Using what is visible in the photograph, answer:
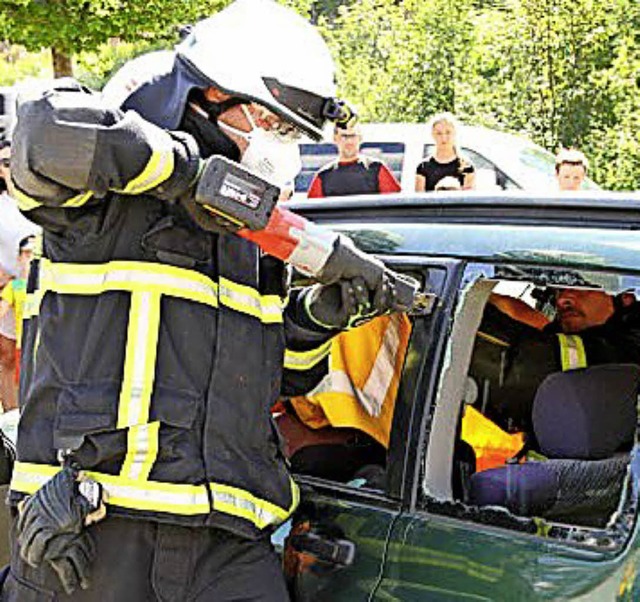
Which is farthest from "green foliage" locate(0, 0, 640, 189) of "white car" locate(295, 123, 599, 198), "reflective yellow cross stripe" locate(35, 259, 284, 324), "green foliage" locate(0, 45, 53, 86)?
"reflective yellow cross stripe" locate(35, 259, 284, 324)

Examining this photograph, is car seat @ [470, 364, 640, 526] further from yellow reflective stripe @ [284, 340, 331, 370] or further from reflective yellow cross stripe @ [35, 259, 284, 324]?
reflective yellow cross stripe @ [35, 259, 284, 324]

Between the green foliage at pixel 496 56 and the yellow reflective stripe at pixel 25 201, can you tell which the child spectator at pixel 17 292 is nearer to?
the yellow reflective stripe at pixel 25 201

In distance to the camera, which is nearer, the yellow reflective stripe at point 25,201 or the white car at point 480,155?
the yellow reflective stripe at point 25,201

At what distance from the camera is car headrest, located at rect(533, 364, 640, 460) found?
9.46ft

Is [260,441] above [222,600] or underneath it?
above

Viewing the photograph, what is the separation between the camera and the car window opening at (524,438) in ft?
8.45

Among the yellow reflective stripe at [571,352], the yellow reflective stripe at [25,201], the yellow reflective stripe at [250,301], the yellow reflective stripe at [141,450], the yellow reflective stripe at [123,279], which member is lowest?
the yellow reflective stripe at [141,450]

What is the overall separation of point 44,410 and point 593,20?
30.8 feet

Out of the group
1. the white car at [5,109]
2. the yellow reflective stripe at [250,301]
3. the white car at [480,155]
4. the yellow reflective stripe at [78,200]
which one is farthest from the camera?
the white car at [480,155]

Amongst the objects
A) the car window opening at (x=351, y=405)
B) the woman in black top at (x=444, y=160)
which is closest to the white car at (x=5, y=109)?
the woman in black top at (x=444, y=160)

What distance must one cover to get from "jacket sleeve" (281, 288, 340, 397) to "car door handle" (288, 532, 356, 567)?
379mm

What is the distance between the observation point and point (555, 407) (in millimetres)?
2932

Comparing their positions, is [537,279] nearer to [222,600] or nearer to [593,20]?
[222,600]

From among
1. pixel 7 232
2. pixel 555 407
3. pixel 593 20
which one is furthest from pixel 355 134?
pixel 555 407
